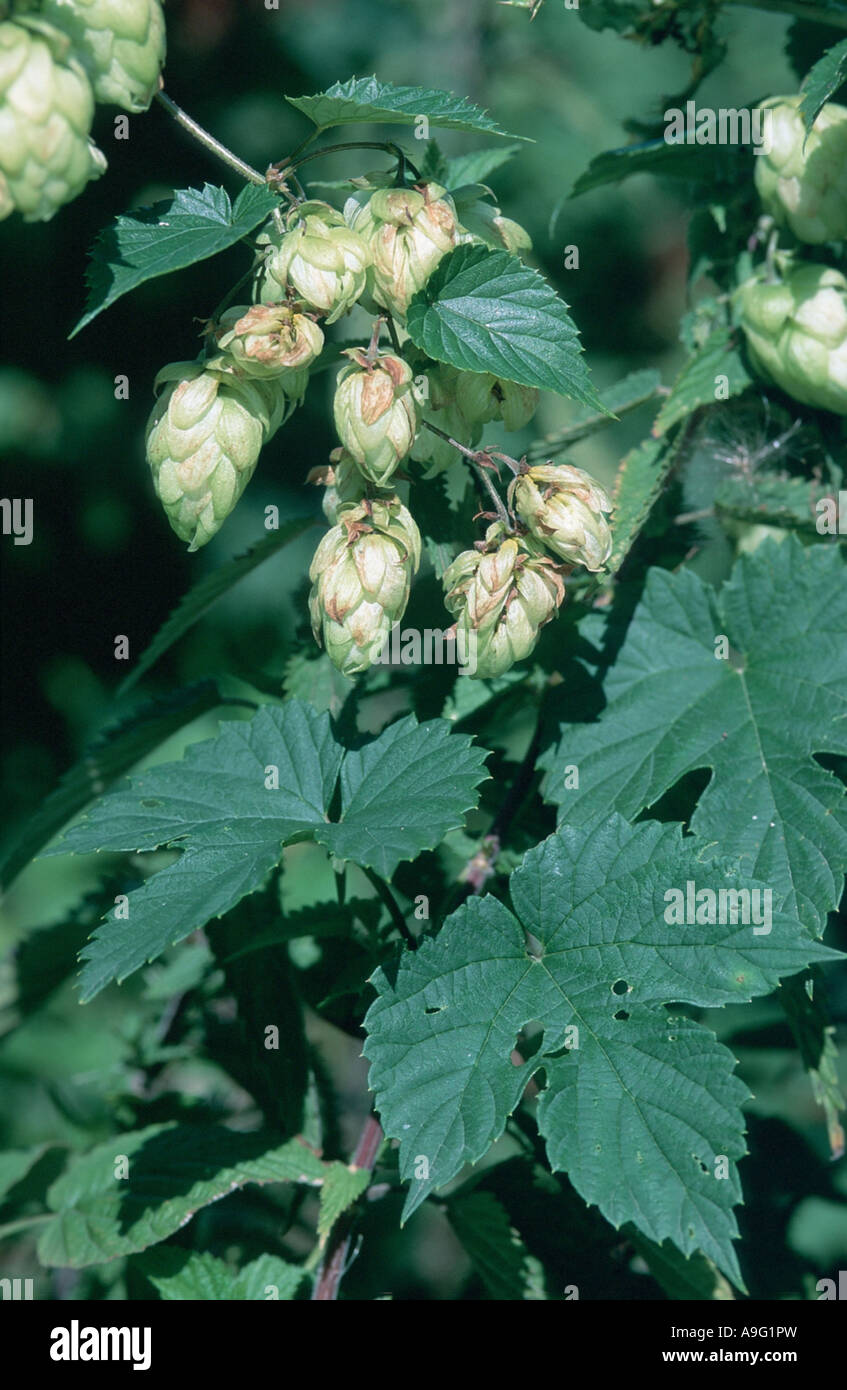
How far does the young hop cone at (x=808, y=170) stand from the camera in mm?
961

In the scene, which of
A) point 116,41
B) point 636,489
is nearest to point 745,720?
point 636,489

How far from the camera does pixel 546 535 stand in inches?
31.3

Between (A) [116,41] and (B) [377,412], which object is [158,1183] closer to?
(B) [377,412]

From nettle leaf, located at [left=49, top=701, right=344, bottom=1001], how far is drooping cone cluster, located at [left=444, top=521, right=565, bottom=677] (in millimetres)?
173

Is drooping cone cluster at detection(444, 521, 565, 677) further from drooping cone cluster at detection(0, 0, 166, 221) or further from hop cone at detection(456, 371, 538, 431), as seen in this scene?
drooping cone cluster at detection(0, 0, 166, 221)

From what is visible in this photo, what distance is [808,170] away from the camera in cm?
96

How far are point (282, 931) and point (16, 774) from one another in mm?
1252

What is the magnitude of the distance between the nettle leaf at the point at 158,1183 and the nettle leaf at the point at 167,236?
25.3 inches

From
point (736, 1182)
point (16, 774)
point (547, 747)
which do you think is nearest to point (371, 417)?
point (547, 747)

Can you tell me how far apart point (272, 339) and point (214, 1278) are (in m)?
0.74

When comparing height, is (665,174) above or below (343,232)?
above

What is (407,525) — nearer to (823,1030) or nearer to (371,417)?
(371,417)

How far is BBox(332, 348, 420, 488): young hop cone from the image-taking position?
0.74m

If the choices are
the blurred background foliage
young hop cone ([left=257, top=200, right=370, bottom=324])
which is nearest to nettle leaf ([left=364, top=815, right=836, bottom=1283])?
young hop cone ([left=257, top=200, right=370, bottom=324])
